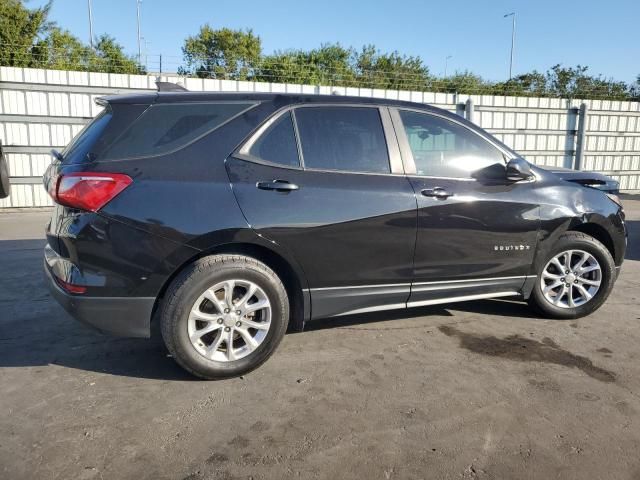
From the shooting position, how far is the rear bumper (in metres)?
2.98

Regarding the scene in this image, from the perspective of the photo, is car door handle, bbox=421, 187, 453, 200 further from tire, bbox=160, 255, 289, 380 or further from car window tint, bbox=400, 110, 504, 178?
tire, bbox=160, 255, 289, 380

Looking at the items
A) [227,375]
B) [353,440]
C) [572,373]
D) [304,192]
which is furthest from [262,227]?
[572,373]

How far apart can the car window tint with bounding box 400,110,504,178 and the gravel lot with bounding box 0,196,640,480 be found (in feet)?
4.34

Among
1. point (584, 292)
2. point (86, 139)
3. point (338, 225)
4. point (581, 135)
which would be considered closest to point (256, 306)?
point (338, 225)

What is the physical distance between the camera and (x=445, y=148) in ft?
12.8

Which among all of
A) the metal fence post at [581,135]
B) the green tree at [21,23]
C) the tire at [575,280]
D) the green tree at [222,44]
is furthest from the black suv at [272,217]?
the green tree at [222,44]

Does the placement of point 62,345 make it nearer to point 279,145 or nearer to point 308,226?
point 308,226

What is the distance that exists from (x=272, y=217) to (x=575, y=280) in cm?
281

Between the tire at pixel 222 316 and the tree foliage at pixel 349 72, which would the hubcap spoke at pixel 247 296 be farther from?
the tree foliage at pixel 349 72

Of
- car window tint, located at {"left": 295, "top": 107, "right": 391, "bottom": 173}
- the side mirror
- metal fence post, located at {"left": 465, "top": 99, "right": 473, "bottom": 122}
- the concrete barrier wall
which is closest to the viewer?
car window tint, located at {"left": 295, "top": 107, "right": 391, "bottom": 173}

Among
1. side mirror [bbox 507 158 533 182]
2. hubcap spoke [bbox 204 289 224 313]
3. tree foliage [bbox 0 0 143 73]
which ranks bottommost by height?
hubcap spoke [bbox 204 289 224 313]

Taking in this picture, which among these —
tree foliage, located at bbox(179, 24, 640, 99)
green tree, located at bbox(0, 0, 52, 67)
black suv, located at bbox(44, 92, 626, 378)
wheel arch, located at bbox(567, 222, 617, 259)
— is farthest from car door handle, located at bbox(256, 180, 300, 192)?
green tree, located at bbox(0, 0, 52, 67)

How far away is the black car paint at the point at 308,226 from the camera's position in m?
2.96

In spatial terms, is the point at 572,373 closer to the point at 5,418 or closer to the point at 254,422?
the point at 254,422
